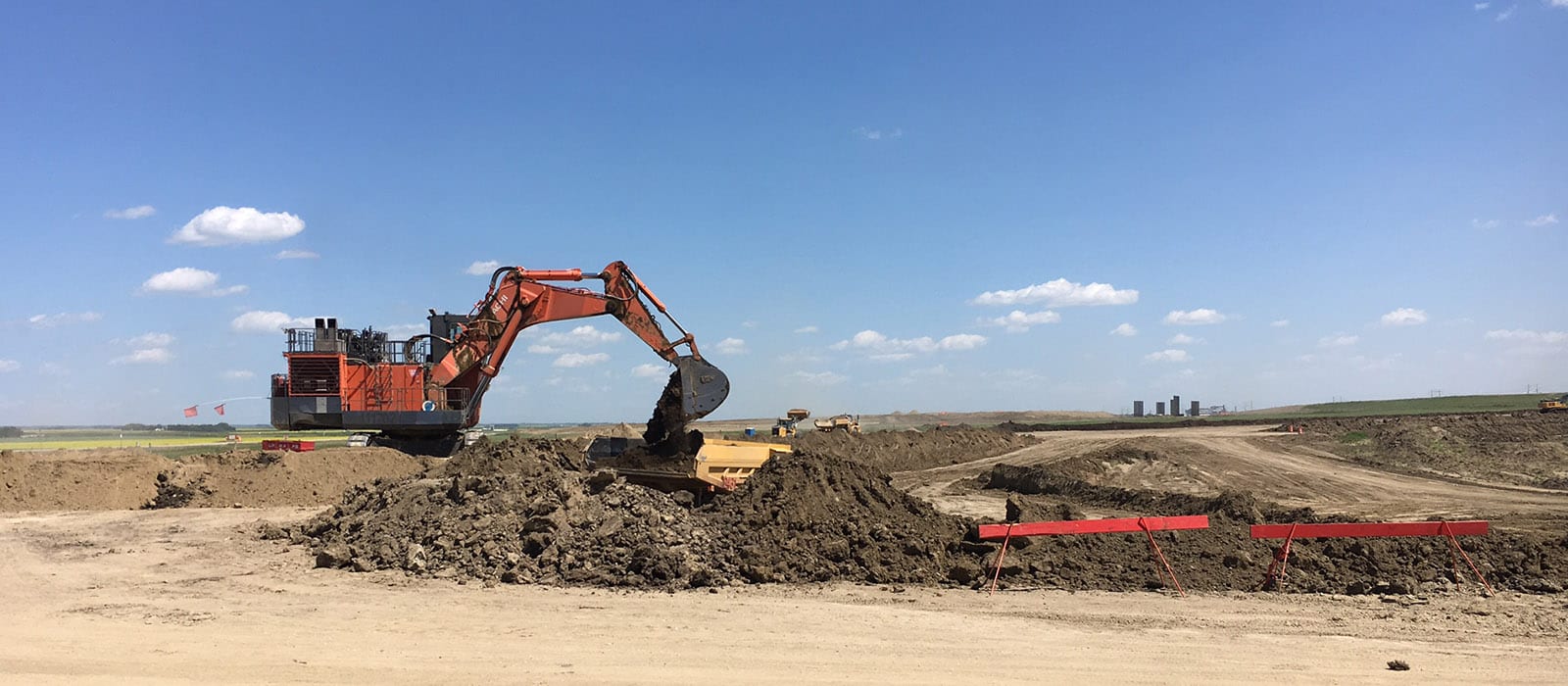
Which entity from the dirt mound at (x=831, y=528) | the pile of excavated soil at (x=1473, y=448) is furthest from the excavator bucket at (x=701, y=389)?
the pile of excavated soil at (x=1473, y=448)

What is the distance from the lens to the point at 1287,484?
25031mm

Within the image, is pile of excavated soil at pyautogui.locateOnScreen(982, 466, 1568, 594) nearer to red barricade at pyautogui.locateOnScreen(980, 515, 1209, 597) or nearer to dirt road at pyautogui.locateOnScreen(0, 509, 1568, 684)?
red barricade at pyautogui.locateOnScreen(980, 515, 1209, 597)

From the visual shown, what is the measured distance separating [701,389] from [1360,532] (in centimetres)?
1085

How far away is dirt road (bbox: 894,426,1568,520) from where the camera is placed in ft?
65.1

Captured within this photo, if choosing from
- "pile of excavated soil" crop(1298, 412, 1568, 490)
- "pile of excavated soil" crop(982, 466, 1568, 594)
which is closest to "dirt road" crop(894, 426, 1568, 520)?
"pile of excavated soil" crop(1298, 412, 1568, 490)

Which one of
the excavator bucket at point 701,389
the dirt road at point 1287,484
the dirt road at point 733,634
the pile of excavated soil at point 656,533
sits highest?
the excavator bucket at point 701,389

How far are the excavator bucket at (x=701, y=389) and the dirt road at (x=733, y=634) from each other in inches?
270

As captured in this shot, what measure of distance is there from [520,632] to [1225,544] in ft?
28.3

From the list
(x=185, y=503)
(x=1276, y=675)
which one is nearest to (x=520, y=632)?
(x=1276, y=675)

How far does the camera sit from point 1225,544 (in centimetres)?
1174

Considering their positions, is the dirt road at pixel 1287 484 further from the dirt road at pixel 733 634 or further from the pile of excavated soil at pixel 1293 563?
the dirt road at pixel 733 634

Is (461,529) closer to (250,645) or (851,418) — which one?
(250,645)

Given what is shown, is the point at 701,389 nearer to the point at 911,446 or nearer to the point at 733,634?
the point at 733,634

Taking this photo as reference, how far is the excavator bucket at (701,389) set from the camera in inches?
694
